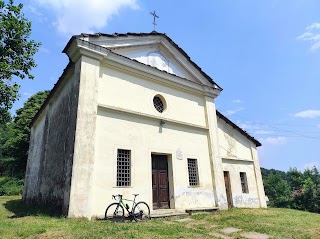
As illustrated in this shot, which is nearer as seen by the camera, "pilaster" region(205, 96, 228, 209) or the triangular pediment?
the triangular pediment

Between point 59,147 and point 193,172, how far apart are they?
22.1ft

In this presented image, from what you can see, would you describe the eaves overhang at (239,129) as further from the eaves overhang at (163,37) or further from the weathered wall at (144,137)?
the weathered wall at (144,137)

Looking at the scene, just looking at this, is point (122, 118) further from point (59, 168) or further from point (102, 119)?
point (59, 168)

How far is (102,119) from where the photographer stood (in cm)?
992

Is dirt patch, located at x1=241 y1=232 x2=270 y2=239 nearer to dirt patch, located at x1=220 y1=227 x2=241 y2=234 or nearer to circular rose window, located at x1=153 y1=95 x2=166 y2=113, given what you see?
dirt patch, located at x1=220 y1=227 x2=241 y2=234

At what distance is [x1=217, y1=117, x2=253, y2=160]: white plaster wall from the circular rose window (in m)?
4.70

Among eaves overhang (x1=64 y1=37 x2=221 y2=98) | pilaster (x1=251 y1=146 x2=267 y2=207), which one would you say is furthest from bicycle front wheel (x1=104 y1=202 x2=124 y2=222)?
pilaster (x1=251 y1=146 x2=267 y2=207)

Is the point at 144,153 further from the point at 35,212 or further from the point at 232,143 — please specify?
the point at 232,143

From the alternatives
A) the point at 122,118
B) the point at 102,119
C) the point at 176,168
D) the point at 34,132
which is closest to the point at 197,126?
the point at 176,168

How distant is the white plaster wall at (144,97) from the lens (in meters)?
10.5

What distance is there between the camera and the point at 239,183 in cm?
1543

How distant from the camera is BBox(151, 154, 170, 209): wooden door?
36.4 ft

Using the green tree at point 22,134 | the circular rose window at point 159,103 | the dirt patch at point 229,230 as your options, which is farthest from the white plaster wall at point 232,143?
the green tree at point 22,134

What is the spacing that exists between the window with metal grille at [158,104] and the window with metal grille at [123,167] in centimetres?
305
